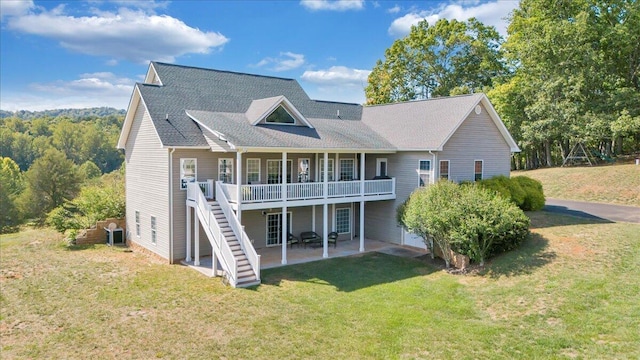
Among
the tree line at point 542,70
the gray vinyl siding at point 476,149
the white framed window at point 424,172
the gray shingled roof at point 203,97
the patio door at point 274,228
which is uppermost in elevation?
the tree line at point 542,70

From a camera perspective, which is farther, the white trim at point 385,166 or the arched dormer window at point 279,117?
the white trim at point 385,166

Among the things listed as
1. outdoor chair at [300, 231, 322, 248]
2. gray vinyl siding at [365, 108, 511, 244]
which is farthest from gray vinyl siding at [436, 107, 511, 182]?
outdoor chair at [300, 231, 322, 248]

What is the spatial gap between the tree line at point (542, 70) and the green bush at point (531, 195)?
16.9m

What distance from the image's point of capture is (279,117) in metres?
20.6

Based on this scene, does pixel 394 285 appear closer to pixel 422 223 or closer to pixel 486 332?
pixel 422 223

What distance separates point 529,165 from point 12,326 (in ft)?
164

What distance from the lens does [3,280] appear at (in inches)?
619

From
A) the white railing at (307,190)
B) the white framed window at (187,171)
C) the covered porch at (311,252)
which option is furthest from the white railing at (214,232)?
the covered porch at (311,252)

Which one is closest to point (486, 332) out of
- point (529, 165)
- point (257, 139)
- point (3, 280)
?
point (257, 139)

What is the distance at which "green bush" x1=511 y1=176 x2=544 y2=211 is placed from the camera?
22359 mm

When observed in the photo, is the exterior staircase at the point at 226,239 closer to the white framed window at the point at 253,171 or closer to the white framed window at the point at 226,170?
the white framed window at the point at 226,170

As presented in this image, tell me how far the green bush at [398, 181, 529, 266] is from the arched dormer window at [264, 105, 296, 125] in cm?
764

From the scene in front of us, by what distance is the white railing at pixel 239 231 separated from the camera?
1505cm

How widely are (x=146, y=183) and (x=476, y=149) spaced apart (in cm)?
1691
